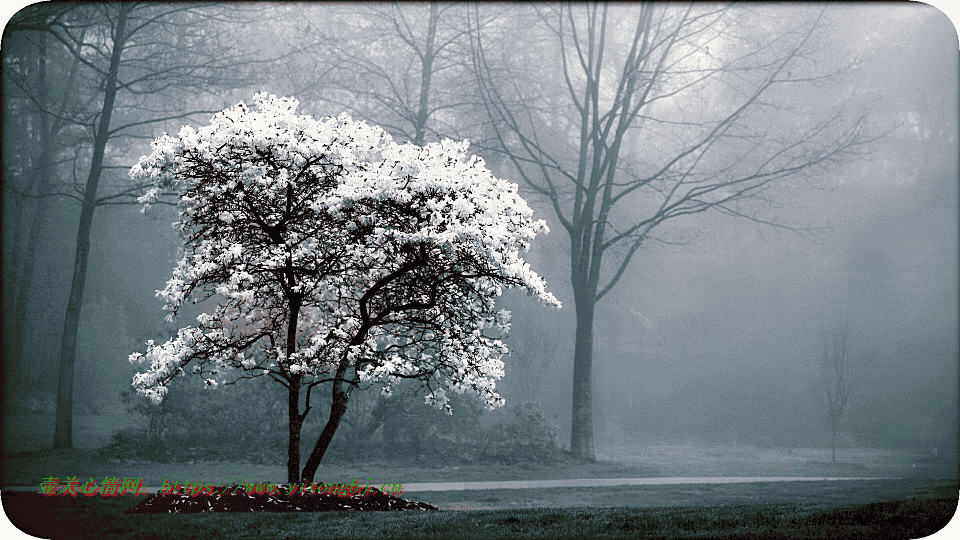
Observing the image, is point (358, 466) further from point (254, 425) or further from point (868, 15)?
point (868, 15)

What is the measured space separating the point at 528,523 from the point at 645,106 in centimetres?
1044

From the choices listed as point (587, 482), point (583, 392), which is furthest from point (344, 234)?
point (583, 392)

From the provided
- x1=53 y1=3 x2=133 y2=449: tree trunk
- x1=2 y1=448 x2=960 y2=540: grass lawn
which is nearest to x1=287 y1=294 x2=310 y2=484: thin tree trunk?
x1=2 y1=448 x2=960 y2=540: grass lawn

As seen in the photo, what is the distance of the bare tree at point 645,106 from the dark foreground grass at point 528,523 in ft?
20.4

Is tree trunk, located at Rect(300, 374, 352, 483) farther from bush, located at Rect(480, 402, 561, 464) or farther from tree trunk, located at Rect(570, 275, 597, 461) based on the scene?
tree trunk, located at Rect(570, 275, 597, 461)

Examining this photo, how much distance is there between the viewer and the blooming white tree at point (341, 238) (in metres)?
6.96

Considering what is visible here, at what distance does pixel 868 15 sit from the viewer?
1274 cm

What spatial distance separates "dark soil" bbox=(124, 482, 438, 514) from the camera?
306 inches

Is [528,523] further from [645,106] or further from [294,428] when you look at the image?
[645,106]

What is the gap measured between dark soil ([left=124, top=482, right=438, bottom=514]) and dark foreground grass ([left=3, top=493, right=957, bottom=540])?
30 cm

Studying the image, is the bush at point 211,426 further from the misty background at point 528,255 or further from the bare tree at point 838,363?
the bare tree at point 838,363

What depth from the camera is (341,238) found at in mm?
7695

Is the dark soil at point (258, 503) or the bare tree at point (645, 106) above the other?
the bare tree at point (645, 106)

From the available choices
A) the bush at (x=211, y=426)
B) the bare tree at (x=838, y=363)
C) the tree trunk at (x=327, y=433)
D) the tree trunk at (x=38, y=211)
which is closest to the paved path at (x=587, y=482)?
the tree trunk at (x=327, y=433)
